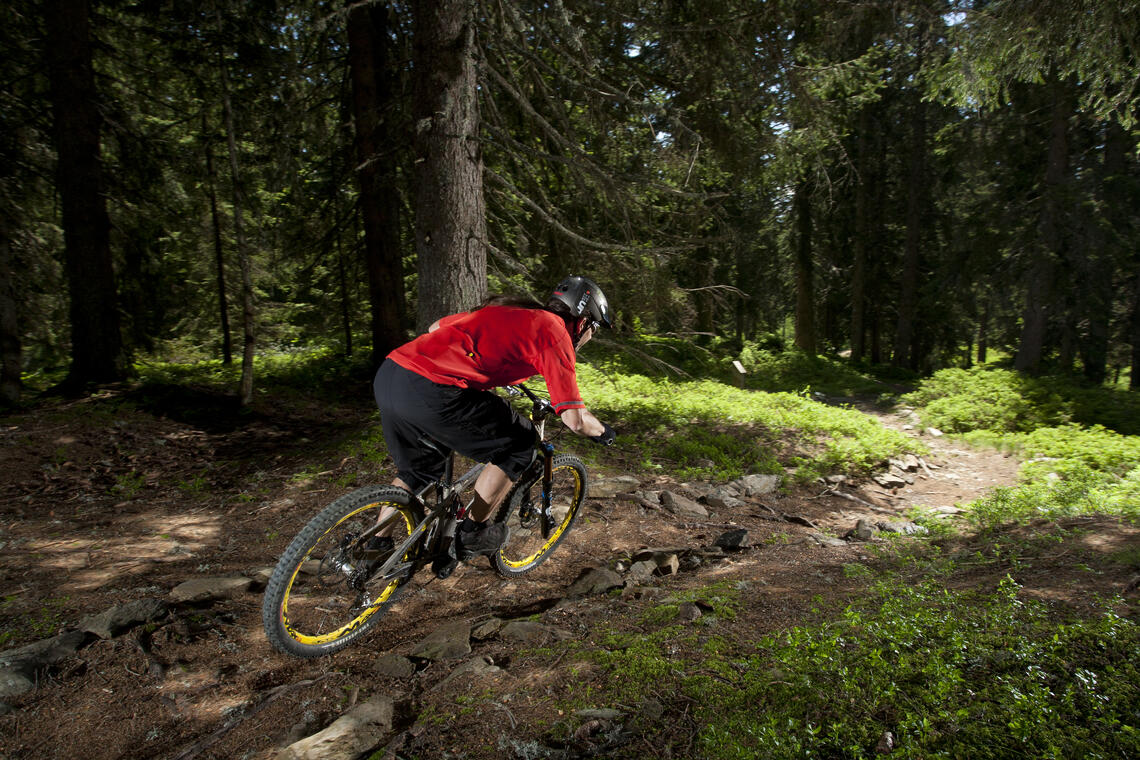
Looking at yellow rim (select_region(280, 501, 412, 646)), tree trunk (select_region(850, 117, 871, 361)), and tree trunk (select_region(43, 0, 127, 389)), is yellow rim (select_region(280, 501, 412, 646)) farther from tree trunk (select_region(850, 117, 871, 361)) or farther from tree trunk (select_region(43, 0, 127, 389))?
tree trunk (select_region(850, 117, 871, 361))

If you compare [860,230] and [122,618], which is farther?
[860,230]

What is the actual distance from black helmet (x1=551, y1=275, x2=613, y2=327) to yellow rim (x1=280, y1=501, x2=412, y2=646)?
1675mm

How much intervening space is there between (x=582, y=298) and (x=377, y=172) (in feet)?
24.0

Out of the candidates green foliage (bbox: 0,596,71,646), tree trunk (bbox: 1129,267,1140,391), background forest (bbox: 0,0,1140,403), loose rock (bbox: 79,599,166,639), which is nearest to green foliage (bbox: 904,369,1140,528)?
background forest (bbox: 0,0,1140,403)

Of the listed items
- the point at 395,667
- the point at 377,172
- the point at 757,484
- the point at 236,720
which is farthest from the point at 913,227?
the point at 236,720

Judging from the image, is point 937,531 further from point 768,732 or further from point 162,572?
point 162,572

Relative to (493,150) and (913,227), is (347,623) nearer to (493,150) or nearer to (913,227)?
(493,150)

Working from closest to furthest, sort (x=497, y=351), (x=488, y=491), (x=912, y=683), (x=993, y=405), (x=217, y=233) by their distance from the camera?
(x=912, y=683), (x=497, y=351), (x=488, y=491), (x=993, y=405), (x=217, y=233)

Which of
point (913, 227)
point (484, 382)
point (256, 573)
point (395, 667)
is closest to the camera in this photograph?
point (395, 667)

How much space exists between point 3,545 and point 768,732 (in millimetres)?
6355

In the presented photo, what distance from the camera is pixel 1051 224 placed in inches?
540

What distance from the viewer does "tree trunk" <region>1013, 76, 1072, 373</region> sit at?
13477 mm

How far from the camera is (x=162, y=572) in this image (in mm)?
4328

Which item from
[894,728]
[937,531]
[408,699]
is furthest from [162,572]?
[937,531]
